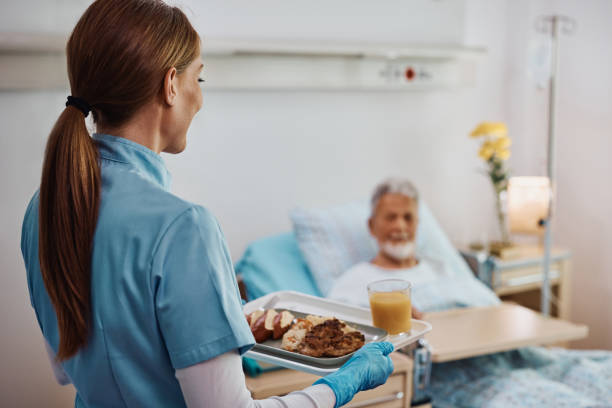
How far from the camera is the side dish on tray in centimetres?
130

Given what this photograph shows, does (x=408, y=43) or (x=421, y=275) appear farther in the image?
(x=408, y=43)

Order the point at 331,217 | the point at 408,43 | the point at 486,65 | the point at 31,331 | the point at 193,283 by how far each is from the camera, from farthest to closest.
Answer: the point at 486,65
the point at 408,43
the point at 331,217
the point at 31,331
the point at 193,283

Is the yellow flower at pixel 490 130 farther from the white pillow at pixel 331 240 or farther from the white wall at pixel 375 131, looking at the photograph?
the white pillow at pixel 331 240

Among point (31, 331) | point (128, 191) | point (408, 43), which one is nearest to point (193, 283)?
point (128, 191)

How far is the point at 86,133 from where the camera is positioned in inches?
38.1

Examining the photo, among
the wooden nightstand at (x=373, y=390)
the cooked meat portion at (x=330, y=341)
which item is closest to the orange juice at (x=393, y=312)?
the cooked meat portion at (x=330, y=341)

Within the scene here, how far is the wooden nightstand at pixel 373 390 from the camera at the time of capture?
1.76 m

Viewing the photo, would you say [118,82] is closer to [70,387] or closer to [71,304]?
[71,304]

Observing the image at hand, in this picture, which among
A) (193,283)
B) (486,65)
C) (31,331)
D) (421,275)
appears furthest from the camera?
(486,65)

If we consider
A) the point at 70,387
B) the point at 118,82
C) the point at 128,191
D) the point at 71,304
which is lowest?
the point at 70,387

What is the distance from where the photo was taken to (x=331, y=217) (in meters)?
2.76

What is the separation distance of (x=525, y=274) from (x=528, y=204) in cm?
44

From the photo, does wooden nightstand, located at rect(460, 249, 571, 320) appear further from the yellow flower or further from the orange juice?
the orange juice

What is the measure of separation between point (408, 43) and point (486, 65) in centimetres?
57
